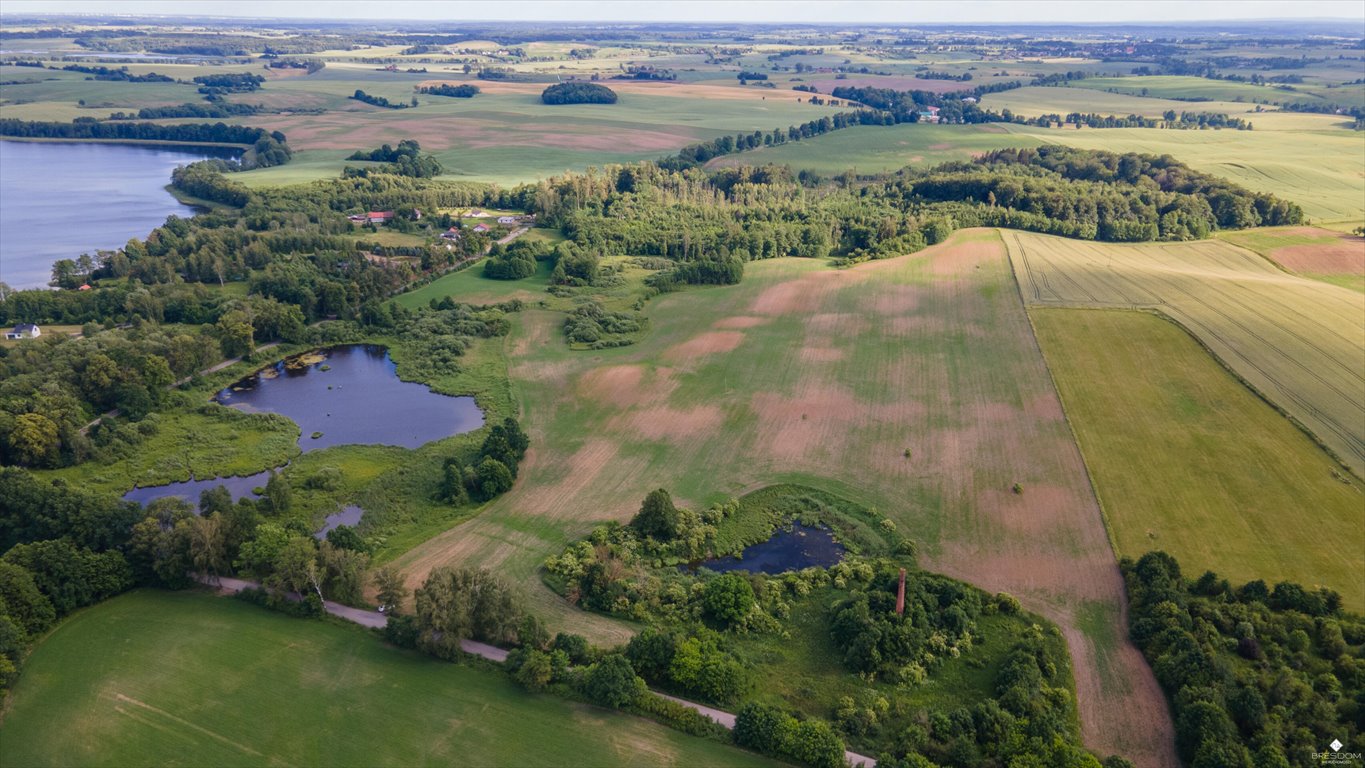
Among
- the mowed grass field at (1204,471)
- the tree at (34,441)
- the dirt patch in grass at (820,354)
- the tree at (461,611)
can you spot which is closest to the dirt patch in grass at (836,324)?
the dirt patch in grass at (820,354)

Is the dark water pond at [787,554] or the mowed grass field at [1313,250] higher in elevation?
the mowed grass field at [1313,250]

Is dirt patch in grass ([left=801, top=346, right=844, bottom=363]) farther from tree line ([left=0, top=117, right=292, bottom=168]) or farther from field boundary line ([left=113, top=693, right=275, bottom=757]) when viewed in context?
tree line ([left=0, top=117, right=292, bottom=168])

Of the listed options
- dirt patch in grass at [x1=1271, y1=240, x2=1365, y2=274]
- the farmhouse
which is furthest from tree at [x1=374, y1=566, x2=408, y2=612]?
dirt patch in grass at [x1=1271, y1=240, x2=1365, y2=274]

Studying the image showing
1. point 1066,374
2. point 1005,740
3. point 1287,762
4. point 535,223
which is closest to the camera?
point 1287,762

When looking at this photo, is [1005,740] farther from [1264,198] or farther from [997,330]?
[1264,198]

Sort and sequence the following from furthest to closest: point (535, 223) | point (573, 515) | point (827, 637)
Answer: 1. point (535, 223)
2. point (573, 515)
3. point (827, 637)

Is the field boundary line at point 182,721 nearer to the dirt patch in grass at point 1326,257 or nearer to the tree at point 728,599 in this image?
the tree at point 728,599

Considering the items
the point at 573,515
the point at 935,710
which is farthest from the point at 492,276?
the point at 935,710
